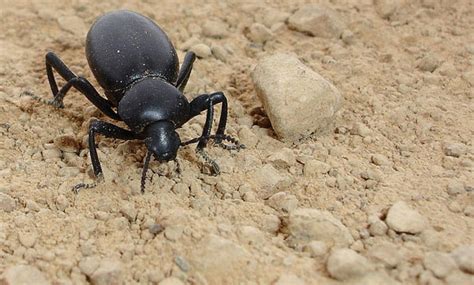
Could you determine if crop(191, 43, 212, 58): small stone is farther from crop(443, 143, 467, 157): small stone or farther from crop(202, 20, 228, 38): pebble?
crop(443, 143, 467, 157): small stone

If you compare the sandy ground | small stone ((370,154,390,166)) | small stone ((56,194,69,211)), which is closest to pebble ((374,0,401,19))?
the sandy ground

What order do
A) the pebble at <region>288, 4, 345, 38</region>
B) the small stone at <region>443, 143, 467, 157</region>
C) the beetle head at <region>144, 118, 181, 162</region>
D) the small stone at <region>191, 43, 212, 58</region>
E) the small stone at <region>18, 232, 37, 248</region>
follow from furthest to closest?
the pebble at <region>288, 4, 345, 38</region> → the small stone at <region>191, 43, 212, 58</region> → the small stone at <region>443, 143, 467, 157</region> → the beetle head at <region>144, 118, 181, 162</region> → the small stone at <region>18, 232, 37, 248</region>

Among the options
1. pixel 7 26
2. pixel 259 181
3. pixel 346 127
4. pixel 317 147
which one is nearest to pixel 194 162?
pixel 259 181

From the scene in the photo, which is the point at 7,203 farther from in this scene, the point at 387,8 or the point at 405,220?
the point at 387,8

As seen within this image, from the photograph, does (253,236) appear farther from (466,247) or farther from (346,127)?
(346,127)

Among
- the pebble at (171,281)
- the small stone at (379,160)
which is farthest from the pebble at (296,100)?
the pebble at (171,281)
